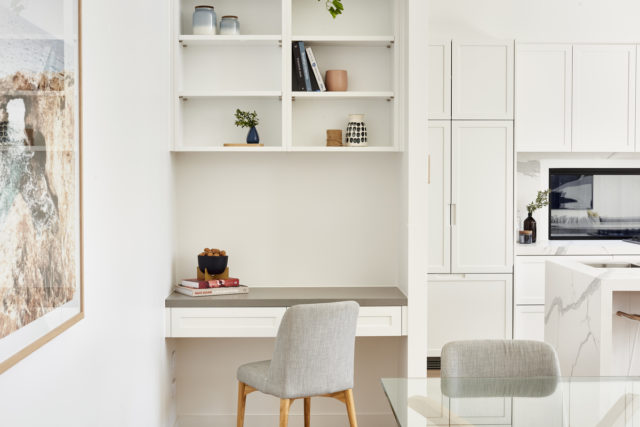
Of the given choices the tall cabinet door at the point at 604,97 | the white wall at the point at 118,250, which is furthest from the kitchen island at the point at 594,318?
the white wall at the point at 118,250

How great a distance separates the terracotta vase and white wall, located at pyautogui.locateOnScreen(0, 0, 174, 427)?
2.72 feet

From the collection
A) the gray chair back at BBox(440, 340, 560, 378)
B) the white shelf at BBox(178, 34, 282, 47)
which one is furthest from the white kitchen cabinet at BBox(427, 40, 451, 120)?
the gray chair back at BBox(440, 340, 560, 378)

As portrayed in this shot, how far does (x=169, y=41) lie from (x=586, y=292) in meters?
2.46

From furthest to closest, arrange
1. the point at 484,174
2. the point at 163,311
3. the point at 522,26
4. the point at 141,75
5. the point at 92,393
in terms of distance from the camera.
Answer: the point at 522,26 → the point at 484,174 → the point at 163,311 → the point at 141,75 → the point at 92,393

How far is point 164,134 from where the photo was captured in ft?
10.5

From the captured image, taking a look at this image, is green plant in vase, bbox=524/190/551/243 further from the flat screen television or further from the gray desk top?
the gray desk top

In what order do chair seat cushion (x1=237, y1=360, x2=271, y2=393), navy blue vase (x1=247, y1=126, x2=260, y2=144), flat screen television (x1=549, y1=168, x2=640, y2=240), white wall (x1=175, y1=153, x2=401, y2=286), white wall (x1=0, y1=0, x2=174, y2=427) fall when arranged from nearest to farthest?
white wall (x1=0, y1=0, x2=174, y2=427) < chair seat cushion (x1=237, y1=360, x2=271, y2=393) < navy blue vase (x1=247, y1=126, x2=260, y2=144) < white wall (x1=175, y1=153, x2=401, y2=286) < flat screen television (x1=549, y1=168, x2=640, y2=240)

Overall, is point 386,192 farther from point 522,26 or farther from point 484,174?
point 522,26

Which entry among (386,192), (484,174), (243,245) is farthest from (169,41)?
(484,174)

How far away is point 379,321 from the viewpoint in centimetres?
324

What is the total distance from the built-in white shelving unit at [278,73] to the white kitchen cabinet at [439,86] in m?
1.13

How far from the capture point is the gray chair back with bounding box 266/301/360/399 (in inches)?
105

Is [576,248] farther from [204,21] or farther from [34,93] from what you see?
[34,93]

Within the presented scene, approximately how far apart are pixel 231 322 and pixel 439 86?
235cm
